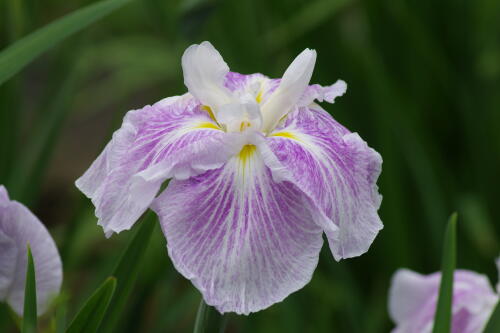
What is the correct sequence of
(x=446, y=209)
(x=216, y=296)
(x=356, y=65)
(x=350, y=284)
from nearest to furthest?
Answer: (x=216, y=296) < (x=350, y=284) < (x=446, y=209) < (x=356, y=65)

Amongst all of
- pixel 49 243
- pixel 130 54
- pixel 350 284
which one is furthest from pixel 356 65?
pixel 49 243

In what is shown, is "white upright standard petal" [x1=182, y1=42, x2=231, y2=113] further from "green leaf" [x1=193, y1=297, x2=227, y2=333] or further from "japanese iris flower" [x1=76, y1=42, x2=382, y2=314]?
"green leaf" [x1=193, y1=297, x2=227, y2=333]

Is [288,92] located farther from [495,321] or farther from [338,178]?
[495,321]

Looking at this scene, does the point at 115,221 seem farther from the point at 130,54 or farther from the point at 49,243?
the point at 130,54

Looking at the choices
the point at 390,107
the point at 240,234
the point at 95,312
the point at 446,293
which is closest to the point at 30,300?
the point at 95,312

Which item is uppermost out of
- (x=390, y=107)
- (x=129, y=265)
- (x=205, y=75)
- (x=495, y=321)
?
(x=205, y=75)

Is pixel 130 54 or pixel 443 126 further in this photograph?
pixel 130 54
